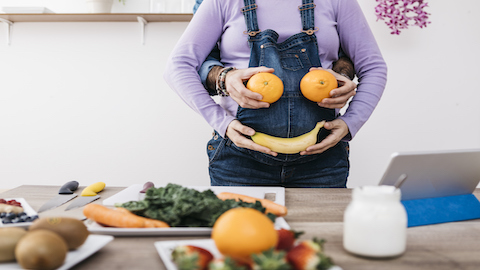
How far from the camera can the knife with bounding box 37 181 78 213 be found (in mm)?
999

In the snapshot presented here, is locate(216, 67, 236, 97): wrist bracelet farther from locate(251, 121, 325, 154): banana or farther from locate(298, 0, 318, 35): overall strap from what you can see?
locate(298, 0, 318, 35): overall strap

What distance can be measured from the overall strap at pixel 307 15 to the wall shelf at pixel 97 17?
1351 mm

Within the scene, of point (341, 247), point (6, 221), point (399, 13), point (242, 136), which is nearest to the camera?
point (341, 247)

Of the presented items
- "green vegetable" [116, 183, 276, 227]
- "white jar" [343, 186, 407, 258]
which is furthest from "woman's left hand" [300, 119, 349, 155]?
"white jar" [343, 186, 407, 258]

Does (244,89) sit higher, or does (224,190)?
(244,89)

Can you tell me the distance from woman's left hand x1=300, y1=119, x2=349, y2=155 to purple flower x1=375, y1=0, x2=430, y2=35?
1546mm

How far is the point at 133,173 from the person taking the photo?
287 centimetres

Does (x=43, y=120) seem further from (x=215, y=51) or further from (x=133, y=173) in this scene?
(x=215, y=51)

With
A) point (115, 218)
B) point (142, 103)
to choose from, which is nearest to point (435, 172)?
point (115, 218)

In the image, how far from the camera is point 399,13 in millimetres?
2564

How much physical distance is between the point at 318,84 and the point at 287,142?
19cm

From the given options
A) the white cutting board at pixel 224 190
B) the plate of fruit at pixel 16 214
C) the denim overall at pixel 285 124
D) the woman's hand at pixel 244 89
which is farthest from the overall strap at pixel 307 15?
the plate of fruit at pixel 16 214

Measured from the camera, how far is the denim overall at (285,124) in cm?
126

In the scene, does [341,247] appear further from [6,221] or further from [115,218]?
[6,221]
